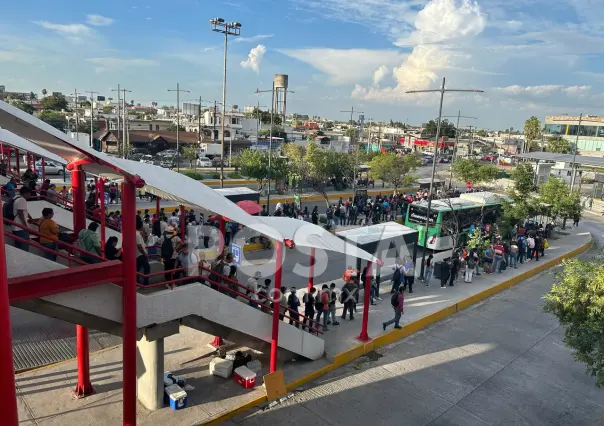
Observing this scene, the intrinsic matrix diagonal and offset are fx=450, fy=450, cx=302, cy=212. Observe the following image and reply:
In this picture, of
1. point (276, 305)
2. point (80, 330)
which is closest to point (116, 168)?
point (80, 330)

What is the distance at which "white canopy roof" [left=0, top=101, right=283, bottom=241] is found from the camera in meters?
5.53

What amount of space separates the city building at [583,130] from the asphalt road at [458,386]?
72.1 meters

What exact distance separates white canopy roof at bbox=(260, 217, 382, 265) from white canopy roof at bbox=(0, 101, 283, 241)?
750mm

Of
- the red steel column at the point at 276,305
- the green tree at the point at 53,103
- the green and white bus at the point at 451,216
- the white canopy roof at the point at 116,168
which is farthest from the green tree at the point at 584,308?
the green tree at the point at 53,103

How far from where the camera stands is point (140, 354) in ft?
28.3

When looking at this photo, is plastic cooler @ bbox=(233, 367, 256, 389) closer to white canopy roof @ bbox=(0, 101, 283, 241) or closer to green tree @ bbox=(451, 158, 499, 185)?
white canopy roof @ bbox=(0, 101, 283, 241)

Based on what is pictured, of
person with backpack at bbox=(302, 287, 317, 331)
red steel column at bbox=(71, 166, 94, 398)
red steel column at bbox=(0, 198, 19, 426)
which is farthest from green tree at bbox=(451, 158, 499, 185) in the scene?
red steel column at bbox=(0, 198, 19, 426)

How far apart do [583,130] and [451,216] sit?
267ft

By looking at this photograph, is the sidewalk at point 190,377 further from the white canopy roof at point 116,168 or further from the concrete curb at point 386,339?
the white canopy roof at point 116,168

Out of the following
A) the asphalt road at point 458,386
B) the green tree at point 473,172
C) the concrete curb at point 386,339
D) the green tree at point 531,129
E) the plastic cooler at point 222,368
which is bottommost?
the asphalt road at point 458,386

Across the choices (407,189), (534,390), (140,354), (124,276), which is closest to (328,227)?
(534,390)

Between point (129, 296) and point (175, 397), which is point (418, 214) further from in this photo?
point (129, 296)

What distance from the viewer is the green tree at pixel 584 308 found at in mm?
7742

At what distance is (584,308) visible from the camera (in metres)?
8.20
